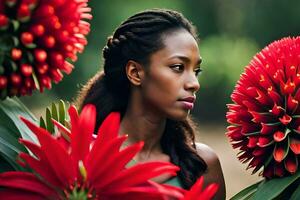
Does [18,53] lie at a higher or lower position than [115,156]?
higher

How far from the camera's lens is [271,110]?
1492 millimetres

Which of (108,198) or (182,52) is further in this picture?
(182,52)

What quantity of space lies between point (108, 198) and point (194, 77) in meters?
0.71

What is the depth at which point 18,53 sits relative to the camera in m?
1.12

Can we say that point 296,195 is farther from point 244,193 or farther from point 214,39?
point 214,39

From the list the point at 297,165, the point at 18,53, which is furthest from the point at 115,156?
the point at 297,165

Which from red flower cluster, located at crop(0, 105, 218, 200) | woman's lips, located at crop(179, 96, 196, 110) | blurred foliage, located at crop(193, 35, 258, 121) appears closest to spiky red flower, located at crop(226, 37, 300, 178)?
woman's lips, located at crop(179, 96, 196, 110)

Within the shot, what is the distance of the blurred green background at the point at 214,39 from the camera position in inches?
492

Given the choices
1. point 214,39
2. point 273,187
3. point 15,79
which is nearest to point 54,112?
point 15,79

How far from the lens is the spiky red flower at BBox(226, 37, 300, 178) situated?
1.46 m

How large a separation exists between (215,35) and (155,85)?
41.1 ft

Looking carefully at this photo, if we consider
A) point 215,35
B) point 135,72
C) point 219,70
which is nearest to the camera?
point 135,72

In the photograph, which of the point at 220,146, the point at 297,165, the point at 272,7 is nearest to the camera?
the point at 297,165

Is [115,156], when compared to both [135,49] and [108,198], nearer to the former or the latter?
[108,198]
